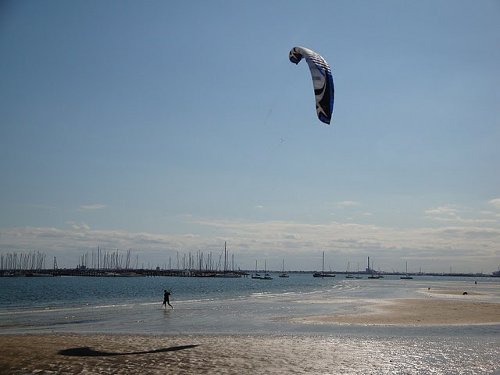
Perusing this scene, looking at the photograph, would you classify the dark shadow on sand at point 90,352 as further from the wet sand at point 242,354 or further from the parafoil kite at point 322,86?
the parafoil kite at point 322,86

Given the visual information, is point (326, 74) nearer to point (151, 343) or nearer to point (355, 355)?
point (355, 355)

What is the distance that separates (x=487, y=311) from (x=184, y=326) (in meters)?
18.0

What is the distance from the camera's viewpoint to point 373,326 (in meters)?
21.6

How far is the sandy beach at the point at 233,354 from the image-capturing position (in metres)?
12.2

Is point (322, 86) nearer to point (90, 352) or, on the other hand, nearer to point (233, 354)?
point (233, 354)

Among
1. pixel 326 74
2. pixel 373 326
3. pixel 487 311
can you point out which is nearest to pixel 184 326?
pixel 373 326

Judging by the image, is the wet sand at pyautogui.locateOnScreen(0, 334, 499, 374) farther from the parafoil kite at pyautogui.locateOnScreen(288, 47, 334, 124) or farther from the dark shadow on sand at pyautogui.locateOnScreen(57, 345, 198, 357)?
the parafoil kite at pyautogui.locateOnScreen(288, 47, 334, 124)

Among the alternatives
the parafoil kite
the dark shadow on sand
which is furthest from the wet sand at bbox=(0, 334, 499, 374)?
the parafoil kite

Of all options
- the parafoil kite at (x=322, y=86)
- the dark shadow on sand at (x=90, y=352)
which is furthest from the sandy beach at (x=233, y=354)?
the parafoil kite at (x=322, y=86)

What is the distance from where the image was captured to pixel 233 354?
1397 cm

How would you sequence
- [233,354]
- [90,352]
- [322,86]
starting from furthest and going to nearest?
[322,86] < [90,352] < [233,354]

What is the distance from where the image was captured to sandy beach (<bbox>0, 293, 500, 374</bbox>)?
12.2 meters

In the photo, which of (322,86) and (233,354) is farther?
(322,86)

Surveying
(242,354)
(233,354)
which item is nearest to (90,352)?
(233,354)
